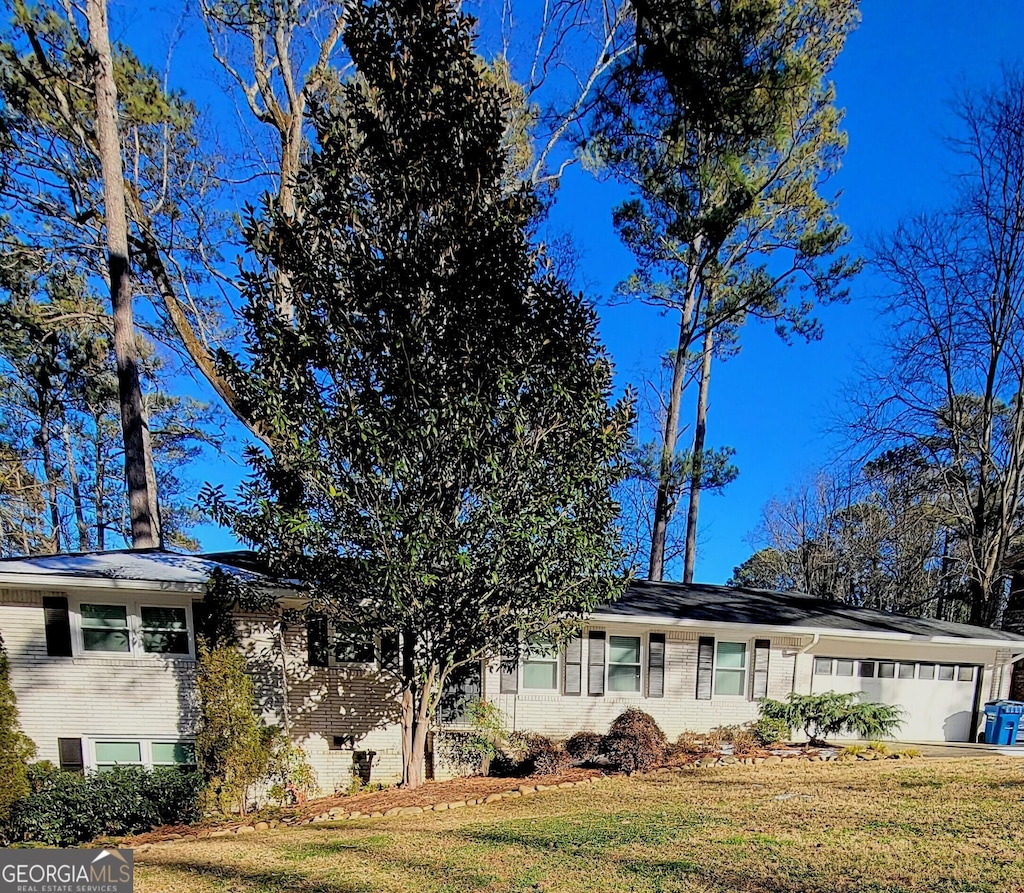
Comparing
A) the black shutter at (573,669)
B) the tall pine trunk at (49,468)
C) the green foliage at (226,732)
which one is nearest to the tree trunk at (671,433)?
the black shutter at (573,669)

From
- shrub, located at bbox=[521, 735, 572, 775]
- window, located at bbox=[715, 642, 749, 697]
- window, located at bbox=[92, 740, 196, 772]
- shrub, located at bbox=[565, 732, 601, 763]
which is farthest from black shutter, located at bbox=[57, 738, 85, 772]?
window, located at bbox=[715, 642, 749, 697]

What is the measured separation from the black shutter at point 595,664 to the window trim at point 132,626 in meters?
6.41

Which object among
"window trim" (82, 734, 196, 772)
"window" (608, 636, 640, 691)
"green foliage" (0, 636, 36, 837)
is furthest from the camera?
"window" (608, 636, 640, 691)

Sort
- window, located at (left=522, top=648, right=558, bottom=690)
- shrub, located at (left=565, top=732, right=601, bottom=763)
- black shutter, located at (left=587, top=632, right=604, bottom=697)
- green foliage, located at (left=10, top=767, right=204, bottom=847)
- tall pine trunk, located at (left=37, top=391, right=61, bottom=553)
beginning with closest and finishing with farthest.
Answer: green foliage, located at (left=10, top=767, right=204, bottom=847), shrub, located at (left=565, top=732, right=601, bottom=763), window, located at (left=522, top=648, right=558, bottom=690), black shutter, located at (left=587, top=632, right=604, bottom=697), tall pine trunk, located at (left=37, top=391, right=61, bottom=553)

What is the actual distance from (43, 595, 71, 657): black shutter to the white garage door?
13.0 meters

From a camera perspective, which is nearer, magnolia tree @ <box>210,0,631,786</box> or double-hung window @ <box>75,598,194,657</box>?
magnolia tree @ <box>210,0,631,786</box>

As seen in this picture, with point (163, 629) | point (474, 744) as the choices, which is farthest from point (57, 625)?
point (474, 744)

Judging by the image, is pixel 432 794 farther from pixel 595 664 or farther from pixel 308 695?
pixel 595 664

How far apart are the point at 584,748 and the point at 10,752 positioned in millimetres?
7870

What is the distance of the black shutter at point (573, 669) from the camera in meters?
9.64

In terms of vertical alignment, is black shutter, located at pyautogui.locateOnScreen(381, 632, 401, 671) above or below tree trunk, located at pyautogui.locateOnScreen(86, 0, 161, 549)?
below

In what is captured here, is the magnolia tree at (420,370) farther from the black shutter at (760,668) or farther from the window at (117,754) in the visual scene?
the black shutter at (760,668)

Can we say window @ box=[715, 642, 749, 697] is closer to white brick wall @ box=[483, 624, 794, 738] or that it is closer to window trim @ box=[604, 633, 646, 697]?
white brick wall @ box=[483, 624, 794, 738]

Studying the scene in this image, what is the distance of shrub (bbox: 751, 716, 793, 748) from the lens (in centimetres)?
994
